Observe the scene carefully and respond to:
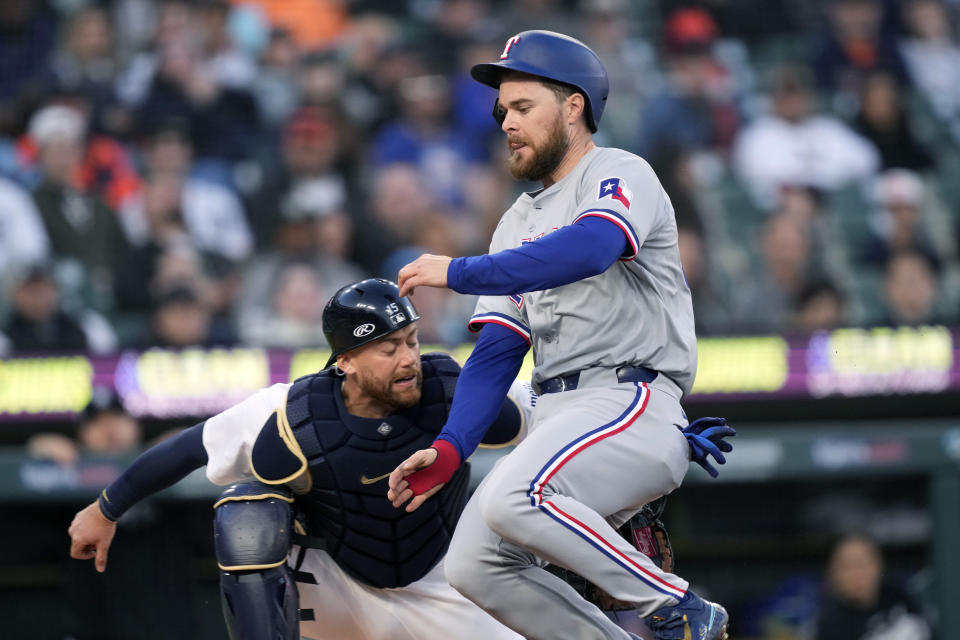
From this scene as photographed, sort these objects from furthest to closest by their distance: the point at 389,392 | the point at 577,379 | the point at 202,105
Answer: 1. the point at 202,105
2. the point at 389,392
3. the point at 577,379

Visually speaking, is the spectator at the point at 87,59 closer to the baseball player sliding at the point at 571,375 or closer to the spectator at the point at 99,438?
the spectator at the point at 99,438

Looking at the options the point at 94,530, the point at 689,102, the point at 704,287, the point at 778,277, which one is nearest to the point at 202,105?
the point at 689,102

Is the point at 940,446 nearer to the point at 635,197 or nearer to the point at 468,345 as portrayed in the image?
the point at 468,345

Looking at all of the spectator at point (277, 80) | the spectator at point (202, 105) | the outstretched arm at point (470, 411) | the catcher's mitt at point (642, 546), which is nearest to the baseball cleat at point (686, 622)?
the catcher's mitt at point (642, 546)

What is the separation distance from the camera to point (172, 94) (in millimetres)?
8375

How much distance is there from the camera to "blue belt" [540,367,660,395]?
3.54 m

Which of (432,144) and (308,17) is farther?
(308,17)

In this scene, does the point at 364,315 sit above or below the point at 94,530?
above

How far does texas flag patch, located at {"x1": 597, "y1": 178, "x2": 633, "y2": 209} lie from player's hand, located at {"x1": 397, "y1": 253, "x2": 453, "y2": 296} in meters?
0.43

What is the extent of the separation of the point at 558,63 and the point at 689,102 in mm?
5095

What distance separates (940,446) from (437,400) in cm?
341

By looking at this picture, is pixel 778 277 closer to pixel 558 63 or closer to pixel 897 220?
pixel 897 220

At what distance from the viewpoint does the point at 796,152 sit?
838 cm

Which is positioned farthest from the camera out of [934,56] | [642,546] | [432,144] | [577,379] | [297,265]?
[934,56]
